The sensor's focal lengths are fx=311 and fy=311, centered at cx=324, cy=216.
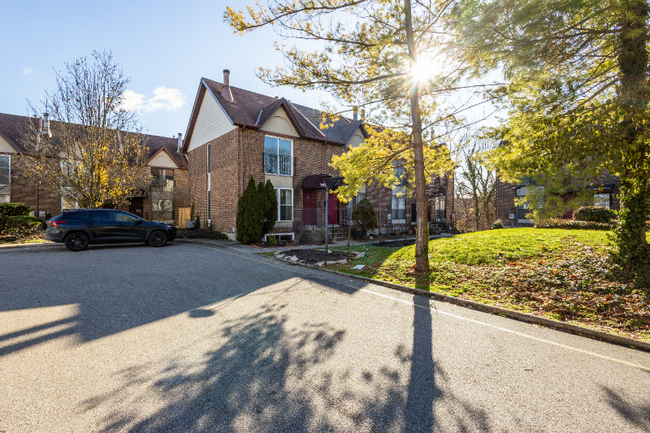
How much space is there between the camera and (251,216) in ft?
45.6

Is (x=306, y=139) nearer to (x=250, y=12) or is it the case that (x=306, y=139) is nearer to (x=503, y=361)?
(x=250, y=12)

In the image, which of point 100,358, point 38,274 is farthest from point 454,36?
point 38,274

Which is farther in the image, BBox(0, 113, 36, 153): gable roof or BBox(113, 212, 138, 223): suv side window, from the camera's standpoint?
BBox(0, 113, 36, 153): gable roof

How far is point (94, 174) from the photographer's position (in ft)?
51.3

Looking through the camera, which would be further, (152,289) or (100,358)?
(152,289)

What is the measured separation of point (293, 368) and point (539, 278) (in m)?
5.86

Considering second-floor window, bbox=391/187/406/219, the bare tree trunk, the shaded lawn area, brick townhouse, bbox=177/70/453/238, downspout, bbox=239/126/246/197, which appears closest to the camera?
the shaded lawn area

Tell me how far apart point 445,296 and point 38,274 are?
9.05 metres

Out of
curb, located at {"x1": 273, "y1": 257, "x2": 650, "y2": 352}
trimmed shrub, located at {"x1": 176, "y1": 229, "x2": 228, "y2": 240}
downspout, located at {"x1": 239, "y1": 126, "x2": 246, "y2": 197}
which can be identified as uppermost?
downspout, located at {"x1": 239, "y1": 126, "x2": 246, "y2": 197}

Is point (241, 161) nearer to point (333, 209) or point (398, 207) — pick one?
point (333, 209)

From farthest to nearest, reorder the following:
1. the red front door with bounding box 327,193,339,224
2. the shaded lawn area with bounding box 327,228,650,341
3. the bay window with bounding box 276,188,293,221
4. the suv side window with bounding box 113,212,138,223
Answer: the red front door with bounding box 327,193,339,224, the bay window with bounding box 276,188,293,221, the suv side window with bounding box 113,212,138,223, the shaded lawn area with bounding box 327,228,650,341

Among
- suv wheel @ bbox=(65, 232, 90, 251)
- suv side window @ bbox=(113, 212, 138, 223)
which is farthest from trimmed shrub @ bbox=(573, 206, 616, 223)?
suv wheel @ bbox=(65, 232, 90, 251)

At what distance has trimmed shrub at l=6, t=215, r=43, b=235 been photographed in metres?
13.8

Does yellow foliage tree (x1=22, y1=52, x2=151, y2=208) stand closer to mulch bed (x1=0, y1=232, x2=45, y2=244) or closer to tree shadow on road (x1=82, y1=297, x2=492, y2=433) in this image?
mulch bed (x1=0, y1=232, x2=45, y2=244)
